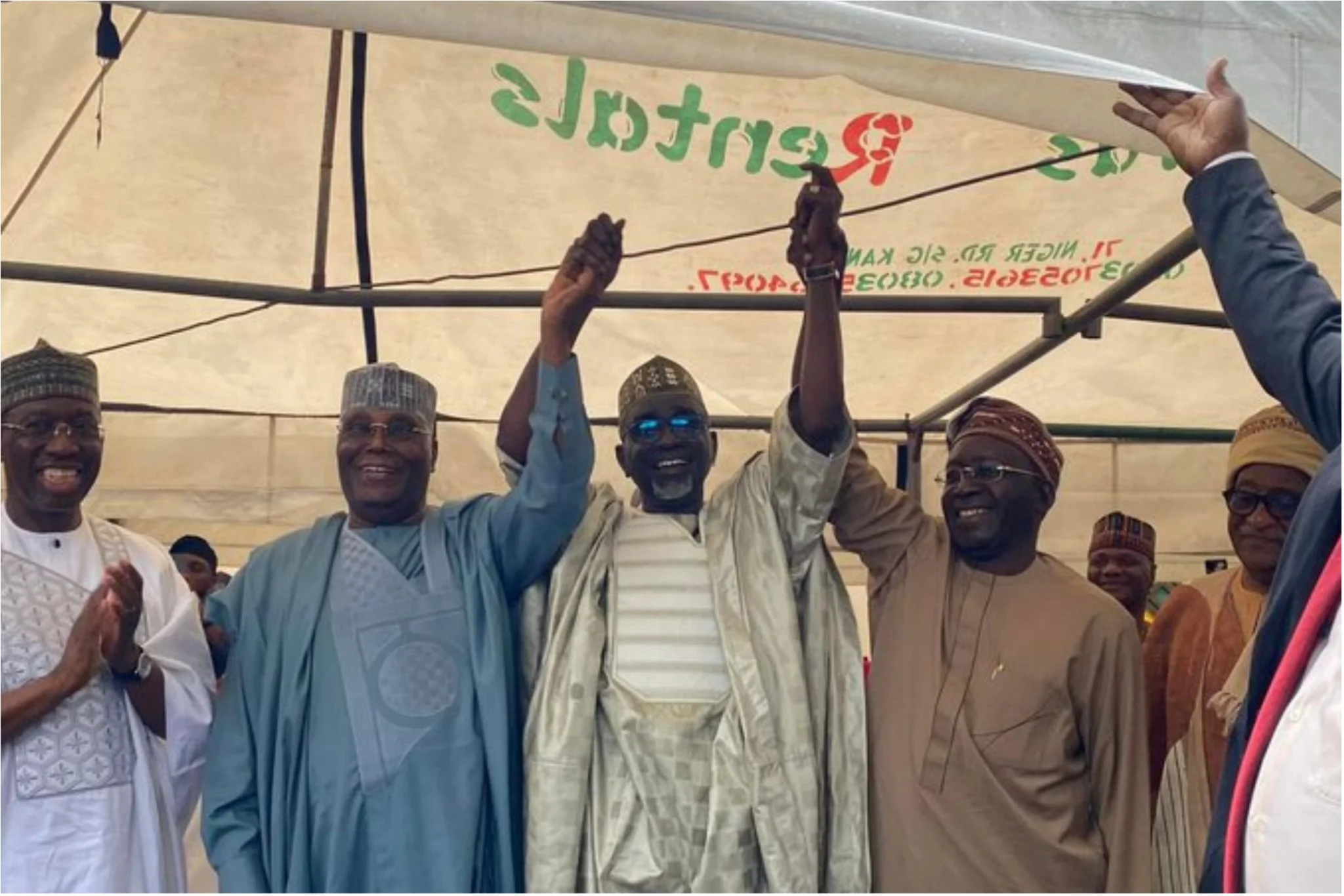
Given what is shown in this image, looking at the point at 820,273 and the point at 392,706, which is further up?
the point at 820,273

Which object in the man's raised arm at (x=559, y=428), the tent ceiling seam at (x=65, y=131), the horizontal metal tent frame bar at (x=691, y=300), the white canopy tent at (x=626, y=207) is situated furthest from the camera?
the horizontal metal tent frame bar at (x=691, y=300)

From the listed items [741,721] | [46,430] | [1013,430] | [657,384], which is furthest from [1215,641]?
[46,430]

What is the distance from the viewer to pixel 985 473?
3219 millimetres

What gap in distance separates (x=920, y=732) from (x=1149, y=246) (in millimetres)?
1818

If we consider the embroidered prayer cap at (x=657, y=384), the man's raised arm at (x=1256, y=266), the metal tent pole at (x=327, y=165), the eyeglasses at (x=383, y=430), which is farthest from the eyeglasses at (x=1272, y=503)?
the metal tent pole at (x=327, y=165)

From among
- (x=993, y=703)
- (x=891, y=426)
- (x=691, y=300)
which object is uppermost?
(x=691, y=300)

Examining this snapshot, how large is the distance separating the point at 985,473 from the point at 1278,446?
63 centimetres

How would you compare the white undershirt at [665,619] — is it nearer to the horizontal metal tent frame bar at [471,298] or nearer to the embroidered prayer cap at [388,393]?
the embroidered prayer cap at [388,393]

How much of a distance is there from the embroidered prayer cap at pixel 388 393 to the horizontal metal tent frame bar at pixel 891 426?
87.8 inches

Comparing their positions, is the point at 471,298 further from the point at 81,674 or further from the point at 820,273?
the point at 81,674

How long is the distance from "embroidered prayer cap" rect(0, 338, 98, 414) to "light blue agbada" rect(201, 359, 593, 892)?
19.1 inches

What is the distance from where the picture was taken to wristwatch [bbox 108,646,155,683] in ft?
9.36

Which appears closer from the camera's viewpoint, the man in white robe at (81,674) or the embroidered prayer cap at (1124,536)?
the man in white robe at (81,674)

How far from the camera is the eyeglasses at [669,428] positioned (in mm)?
3107
